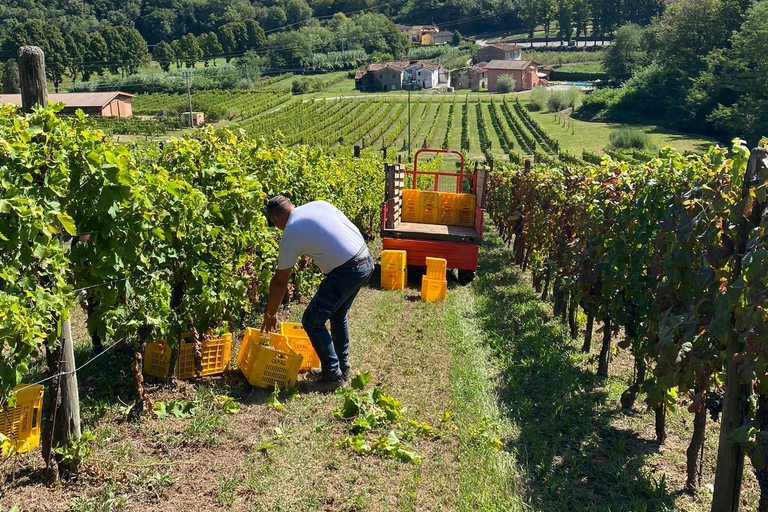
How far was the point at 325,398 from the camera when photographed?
523 cm

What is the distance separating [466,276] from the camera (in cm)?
1037

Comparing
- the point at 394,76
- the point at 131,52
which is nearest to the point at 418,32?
the point at 394,76

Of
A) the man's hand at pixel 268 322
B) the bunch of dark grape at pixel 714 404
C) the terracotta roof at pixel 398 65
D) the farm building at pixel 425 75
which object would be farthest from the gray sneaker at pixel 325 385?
the farm building at pixel 425 75

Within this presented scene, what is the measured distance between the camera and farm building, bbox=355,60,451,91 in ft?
299

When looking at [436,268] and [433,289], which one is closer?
[433,289]

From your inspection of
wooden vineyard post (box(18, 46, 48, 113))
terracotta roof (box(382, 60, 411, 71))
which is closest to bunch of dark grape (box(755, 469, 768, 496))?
wooden vineyard post (box(18, 46, 48, 113))

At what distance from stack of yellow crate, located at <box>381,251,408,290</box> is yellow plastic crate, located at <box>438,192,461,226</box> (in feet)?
7.04

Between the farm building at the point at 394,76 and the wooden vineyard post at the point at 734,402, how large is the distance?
9006cm

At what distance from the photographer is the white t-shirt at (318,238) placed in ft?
16.2

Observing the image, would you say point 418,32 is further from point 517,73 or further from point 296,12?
point 517,73

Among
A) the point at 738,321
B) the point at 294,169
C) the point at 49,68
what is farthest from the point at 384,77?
the point at 738,321

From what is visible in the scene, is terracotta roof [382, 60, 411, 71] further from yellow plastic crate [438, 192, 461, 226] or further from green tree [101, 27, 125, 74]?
yellow plastic crate [438, 192, 461, 226]

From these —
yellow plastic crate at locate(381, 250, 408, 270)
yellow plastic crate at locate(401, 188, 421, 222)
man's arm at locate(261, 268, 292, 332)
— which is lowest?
yellow plastic crate at locate(381, 250, 408, 270)

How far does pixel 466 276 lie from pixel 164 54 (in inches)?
4235
